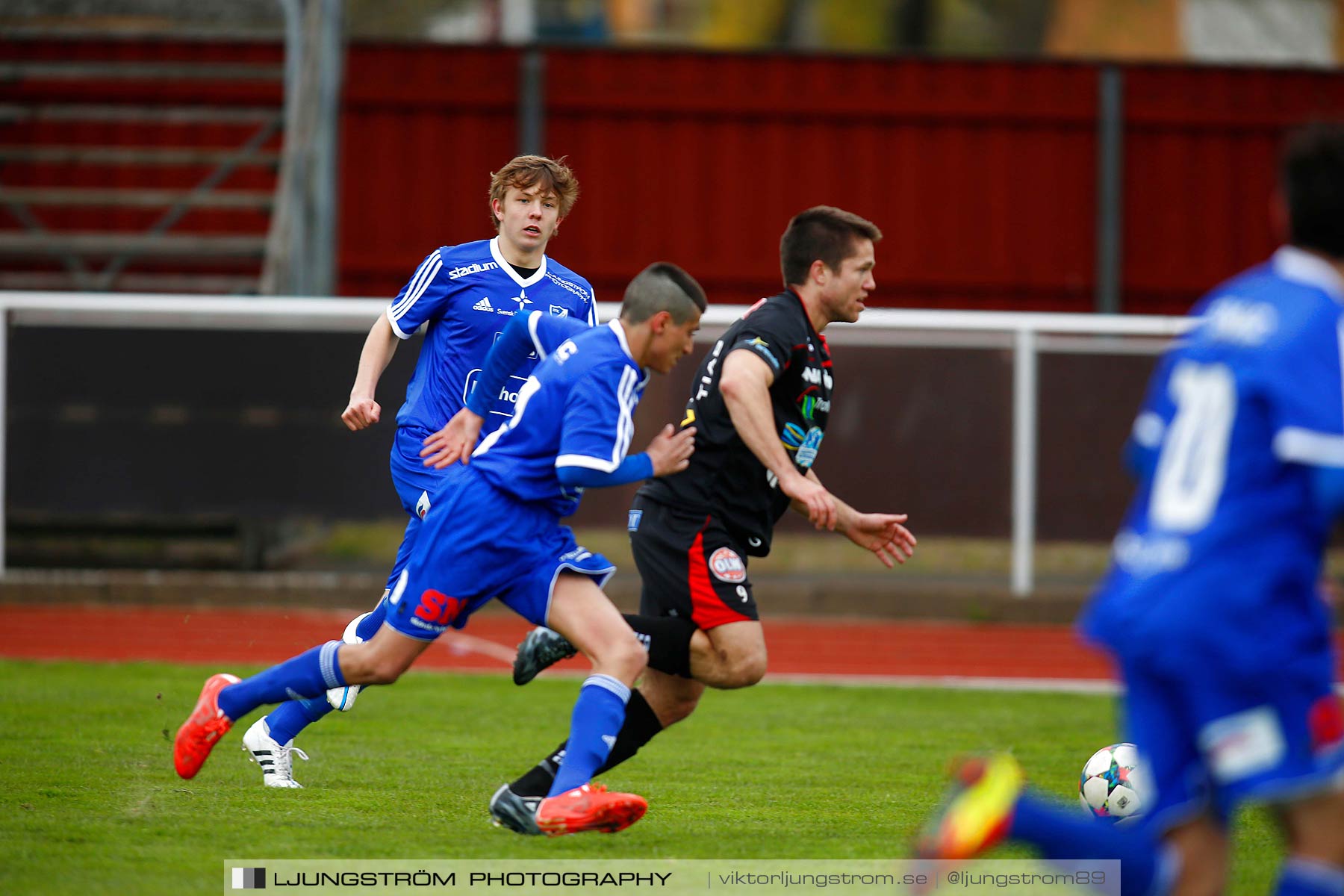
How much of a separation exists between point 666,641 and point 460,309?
168 cm

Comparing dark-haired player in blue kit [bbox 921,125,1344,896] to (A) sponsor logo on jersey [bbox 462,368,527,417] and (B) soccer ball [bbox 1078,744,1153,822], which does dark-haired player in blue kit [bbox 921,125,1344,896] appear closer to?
(B) soccer ball [bbox 1078,744,1153,822]

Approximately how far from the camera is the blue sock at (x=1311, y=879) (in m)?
2.98

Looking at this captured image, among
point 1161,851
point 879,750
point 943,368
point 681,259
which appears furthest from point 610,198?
point 1161,851

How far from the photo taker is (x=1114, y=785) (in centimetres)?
518

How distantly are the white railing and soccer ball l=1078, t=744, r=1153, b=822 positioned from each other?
7.19 metres

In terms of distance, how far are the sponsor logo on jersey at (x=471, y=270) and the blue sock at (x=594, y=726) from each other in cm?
197

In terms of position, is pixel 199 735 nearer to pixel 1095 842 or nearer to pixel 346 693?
pixel 346 693

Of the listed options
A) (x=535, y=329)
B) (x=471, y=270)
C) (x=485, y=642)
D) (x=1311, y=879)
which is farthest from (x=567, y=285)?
(x=485, y=642)

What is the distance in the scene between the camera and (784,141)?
16422 mm

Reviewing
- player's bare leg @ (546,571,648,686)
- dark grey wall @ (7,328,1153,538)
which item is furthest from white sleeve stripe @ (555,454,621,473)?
dark grey wall @ (7,328,1153,538)

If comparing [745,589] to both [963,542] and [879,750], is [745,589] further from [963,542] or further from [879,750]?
[963,542]

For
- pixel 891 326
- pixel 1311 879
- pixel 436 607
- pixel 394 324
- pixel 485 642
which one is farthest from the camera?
pixel 891 326

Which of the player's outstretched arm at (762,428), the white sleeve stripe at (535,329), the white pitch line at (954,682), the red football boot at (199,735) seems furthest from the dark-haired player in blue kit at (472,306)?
the white pitch line at (954,682)

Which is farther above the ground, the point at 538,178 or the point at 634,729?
the point at 538,178
